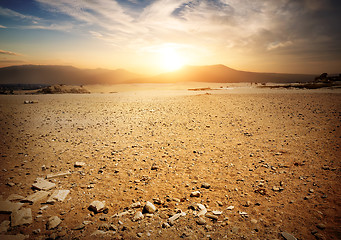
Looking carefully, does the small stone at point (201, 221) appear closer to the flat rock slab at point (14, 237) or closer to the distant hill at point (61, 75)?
the flat rock slab at point (14, 237)

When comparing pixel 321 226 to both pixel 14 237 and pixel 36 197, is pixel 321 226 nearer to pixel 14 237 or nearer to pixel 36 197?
pixel 14 237

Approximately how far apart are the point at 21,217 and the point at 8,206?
0.53 meters

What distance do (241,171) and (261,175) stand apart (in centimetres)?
50

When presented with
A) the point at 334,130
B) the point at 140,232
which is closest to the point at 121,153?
the point at 140,232

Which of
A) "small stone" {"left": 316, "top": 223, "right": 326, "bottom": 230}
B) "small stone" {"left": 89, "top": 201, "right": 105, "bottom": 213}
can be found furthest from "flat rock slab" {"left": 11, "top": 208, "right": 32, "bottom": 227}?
"small stone" {"left": 316, "top": 223, "right": 326, "bottom": 230}

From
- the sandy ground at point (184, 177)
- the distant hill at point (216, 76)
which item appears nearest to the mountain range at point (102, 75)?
the distant hill at point (216, 76)

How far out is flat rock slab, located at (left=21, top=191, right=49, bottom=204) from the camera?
133 inches

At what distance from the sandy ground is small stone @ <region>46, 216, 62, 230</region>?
0.24ft

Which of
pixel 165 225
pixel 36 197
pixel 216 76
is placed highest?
pixel 216 76

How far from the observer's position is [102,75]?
16650cm

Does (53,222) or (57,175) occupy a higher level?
(57,175)

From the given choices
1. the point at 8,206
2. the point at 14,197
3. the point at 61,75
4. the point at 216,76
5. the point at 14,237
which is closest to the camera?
the point at 14,237

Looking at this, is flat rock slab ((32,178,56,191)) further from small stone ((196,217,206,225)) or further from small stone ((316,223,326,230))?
small stone ((316,223,326,230))

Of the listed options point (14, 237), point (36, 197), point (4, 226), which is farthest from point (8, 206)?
point (14, 237)
